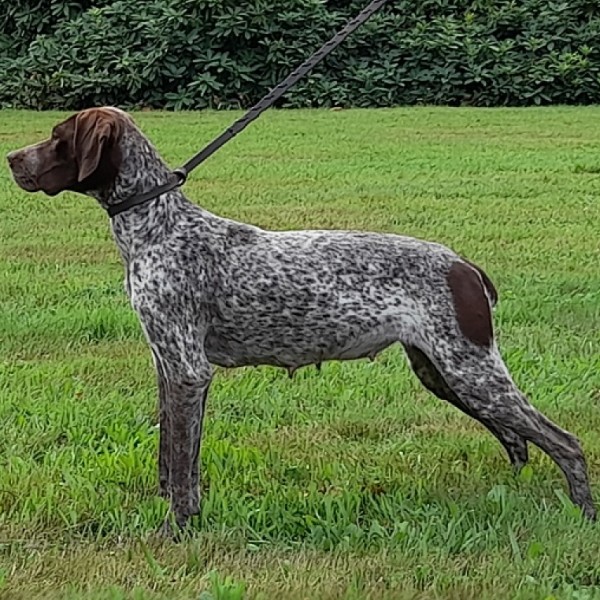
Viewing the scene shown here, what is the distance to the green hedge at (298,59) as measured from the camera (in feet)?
72.6

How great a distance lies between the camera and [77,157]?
430 centimetres

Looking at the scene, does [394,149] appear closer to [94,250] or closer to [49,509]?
[94,250]

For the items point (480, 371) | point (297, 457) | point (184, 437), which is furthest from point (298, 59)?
point (184, 437)

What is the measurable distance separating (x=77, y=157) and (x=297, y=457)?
154 cm

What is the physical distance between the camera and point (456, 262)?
446cm

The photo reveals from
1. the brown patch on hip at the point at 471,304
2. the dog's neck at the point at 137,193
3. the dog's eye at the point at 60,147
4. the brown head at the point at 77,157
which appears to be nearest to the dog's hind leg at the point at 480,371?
the brown patch on hip at the point at 471,304

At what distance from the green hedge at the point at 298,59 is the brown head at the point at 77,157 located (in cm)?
1788

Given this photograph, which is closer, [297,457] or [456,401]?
[456,401]

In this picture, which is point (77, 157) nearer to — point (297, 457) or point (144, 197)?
point (144, 197)

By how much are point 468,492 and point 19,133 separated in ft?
44.4

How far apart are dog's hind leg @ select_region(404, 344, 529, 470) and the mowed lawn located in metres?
0.08

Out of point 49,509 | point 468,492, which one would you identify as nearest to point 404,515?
point 468,492

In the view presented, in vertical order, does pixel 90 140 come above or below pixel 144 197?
above

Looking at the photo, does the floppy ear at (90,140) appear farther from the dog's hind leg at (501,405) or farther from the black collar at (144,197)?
the dog's hind leg at (501,405)
